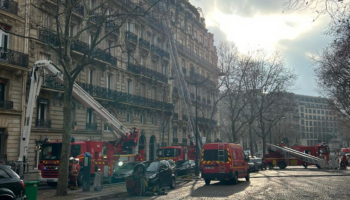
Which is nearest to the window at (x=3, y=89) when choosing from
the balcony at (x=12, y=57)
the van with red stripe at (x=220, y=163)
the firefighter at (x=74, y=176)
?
the balcony at (x=12, y=57)

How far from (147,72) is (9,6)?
17.3m

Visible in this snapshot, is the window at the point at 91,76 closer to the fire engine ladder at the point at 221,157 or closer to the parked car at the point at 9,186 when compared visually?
the fire engine ladder at the point at 221,157

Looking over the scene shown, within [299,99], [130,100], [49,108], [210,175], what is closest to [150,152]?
[130,100]

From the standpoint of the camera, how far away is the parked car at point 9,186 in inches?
343

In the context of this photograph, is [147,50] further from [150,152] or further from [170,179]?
[170,179]

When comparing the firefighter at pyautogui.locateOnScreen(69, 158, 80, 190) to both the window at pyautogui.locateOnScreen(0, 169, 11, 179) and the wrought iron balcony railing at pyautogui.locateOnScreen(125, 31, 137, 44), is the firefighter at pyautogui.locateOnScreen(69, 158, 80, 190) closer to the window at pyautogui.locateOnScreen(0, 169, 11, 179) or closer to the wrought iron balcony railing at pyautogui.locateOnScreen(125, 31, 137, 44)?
the window at pyautogui.locateOnScreen(0, 169, 11, 179)

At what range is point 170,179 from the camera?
18.0 metres

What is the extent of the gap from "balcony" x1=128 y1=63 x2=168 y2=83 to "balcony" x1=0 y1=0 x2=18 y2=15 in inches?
533

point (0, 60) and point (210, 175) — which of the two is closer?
point (210, 175)

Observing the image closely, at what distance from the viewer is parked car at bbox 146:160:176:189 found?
16.0 m

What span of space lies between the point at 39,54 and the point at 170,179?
47.2ft

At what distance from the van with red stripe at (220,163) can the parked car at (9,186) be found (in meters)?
12.0

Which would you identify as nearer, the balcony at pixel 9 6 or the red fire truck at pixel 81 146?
the red fire truck at pixel 81 146

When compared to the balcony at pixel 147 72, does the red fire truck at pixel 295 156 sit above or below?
below
